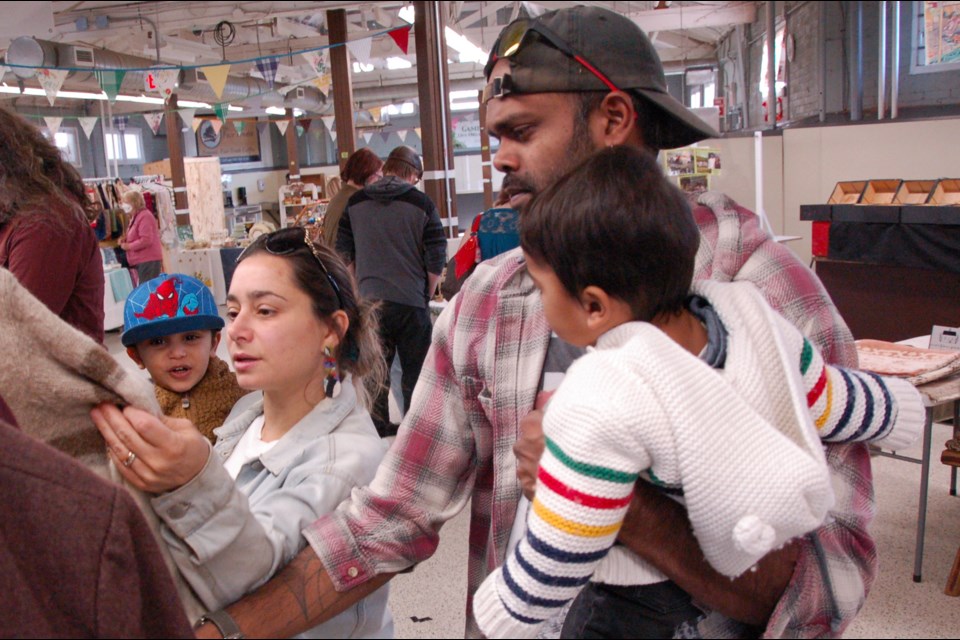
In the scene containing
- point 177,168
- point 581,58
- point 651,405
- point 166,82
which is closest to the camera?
point 651,405

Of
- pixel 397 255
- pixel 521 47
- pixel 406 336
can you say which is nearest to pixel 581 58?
pixel 521 47

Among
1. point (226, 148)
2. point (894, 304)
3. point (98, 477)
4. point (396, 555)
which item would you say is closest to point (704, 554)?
point (396, 555)

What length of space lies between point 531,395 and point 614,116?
35cm

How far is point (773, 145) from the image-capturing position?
6812mm

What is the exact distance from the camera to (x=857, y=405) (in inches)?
30.3

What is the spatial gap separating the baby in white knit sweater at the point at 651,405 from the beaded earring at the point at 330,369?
1.88 ft

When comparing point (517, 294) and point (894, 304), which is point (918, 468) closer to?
point (894, 304)

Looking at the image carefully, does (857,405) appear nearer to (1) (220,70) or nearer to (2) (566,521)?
(2) (566,521)

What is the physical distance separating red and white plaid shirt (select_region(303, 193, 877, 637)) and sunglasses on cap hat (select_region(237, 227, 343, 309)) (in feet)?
0.93

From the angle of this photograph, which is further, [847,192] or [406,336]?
[847,192]

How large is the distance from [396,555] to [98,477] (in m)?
0.43

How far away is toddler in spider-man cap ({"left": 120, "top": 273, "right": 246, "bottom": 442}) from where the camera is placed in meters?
1.58

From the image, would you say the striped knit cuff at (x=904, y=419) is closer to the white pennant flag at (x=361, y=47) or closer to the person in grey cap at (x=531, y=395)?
the person in grey cap at (x=531, y=395)

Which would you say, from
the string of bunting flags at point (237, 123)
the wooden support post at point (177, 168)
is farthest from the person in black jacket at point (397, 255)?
the wooden support post at point (177, 168)
